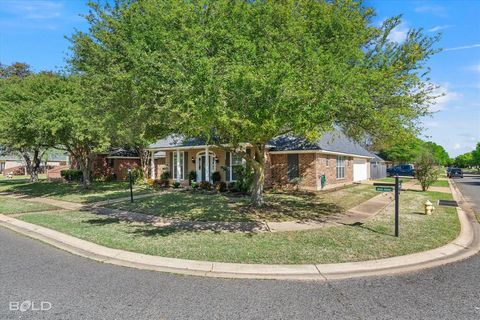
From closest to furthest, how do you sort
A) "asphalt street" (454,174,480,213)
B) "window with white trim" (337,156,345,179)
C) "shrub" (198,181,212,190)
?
1. "asphalt street" (454,174,480,213)
2. "shrub" (198,181,212,190)
3. "window with white trim" (337,156,345,179)

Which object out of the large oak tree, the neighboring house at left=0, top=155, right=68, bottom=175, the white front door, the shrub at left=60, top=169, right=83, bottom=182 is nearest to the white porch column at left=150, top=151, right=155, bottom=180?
the white front door

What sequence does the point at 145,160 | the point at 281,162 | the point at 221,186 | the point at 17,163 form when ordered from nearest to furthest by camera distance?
1. the point at 221,186
2. the point at 281,162
3. the point at 145,160
4. the point at 17,163

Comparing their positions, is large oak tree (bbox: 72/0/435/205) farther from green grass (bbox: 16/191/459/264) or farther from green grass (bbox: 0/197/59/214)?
Answer: green grass (bbox: 0/197/59/214)

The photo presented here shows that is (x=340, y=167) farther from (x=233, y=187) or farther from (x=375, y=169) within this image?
(x=375, y=169)

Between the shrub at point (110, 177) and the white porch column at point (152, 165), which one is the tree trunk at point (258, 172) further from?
the shrub at point (110, 177)

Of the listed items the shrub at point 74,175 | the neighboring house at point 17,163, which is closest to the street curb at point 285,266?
the shrub at point 74,175

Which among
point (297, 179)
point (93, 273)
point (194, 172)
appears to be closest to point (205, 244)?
point (93, 273)

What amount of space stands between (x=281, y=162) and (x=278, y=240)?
1400 cm

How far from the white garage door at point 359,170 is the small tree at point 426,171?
25.7 feet

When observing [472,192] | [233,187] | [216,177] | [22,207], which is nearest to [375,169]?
[472,192]

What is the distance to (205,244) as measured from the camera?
332 inches

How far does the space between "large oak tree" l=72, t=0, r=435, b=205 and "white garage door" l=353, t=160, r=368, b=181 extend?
817 inches

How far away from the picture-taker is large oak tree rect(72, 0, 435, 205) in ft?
26.0

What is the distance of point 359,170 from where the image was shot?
108 feet
